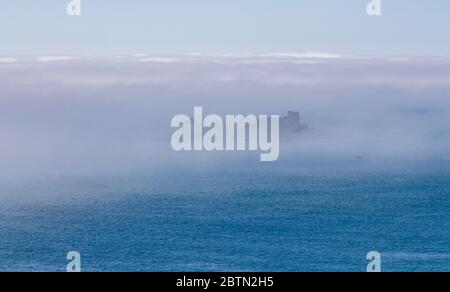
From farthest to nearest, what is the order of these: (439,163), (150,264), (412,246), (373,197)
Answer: (439,163) < (373,197) < (412,246) < (150,264)

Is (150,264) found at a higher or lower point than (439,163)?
lower

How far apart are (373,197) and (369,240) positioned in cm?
519

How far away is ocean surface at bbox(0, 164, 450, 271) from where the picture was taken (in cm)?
4272

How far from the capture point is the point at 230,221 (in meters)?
48.1

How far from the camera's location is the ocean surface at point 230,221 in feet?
140

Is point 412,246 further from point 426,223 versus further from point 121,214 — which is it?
point 121,214

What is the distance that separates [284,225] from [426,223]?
24.4 feet

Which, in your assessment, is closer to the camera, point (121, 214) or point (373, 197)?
point (121, 214)

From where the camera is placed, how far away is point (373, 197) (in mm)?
53625

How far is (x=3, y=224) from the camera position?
156ft
